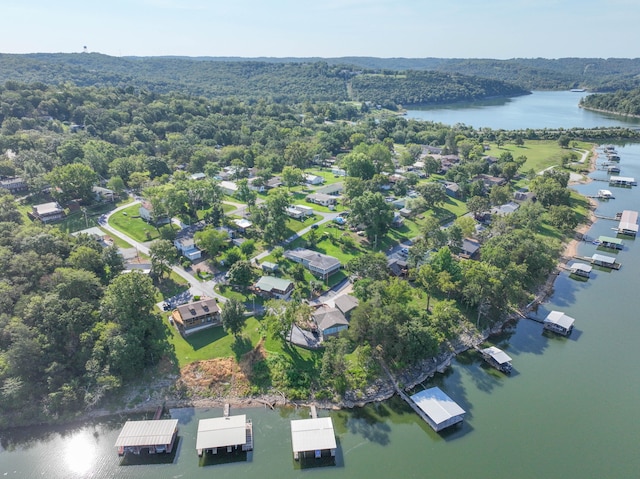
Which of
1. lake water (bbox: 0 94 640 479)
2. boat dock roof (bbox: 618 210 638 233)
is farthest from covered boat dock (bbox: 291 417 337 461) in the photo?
boat dock roof (bbox: 618 210 638 233)

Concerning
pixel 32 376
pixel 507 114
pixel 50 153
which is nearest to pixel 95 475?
pixel 32 376

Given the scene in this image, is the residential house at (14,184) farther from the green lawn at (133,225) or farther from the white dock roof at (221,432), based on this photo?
the white dock roof at (221,432)

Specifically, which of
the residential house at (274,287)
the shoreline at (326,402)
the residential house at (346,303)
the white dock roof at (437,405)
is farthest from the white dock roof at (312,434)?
the residential house at (274,287)

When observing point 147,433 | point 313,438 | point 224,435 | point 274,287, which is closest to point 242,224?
point 274,287

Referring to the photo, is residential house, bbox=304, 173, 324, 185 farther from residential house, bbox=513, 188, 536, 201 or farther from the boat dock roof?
the boat dock roof

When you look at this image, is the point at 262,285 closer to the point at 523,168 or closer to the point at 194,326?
the point at 194,326

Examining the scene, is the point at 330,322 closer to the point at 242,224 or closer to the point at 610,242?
the point at 242,224
